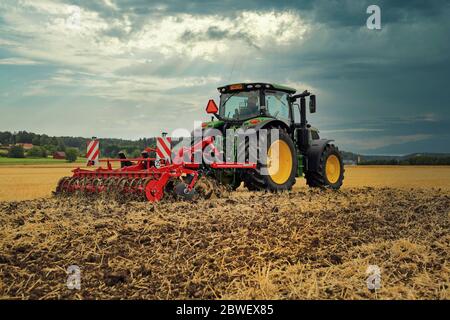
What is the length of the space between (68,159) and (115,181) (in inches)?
1420

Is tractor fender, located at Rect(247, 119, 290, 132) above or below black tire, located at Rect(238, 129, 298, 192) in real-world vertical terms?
above

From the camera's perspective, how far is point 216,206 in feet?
27.5

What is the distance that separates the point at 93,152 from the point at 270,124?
169 inches

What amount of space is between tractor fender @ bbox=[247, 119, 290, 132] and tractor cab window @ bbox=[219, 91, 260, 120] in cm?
43

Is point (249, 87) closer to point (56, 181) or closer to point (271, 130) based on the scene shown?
point (271, 130)

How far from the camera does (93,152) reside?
36.7ft

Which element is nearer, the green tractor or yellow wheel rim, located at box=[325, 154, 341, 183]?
the green tractor

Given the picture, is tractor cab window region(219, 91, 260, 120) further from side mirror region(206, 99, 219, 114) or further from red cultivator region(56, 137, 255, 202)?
red cultivator region(56, 137, 255, 202)

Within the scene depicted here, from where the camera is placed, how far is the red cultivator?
354 inches

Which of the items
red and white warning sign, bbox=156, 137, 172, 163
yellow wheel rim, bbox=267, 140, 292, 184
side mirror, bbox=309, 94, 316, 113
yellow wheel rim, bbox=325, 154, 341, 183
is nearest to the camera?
red and white warning sign, bbox=156, 137, 172, 163

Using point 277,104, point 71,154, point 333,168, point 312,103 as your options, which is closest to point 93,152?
point 277,104

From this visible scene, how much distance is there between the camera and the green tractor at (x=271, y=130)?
1088cm

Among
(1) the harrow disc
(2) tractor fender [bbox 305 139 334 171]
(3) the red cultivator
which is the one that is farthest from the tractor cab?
(1) the harrow disc

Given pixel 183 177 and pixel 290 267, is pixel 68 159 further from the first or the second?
pixel 290 267
